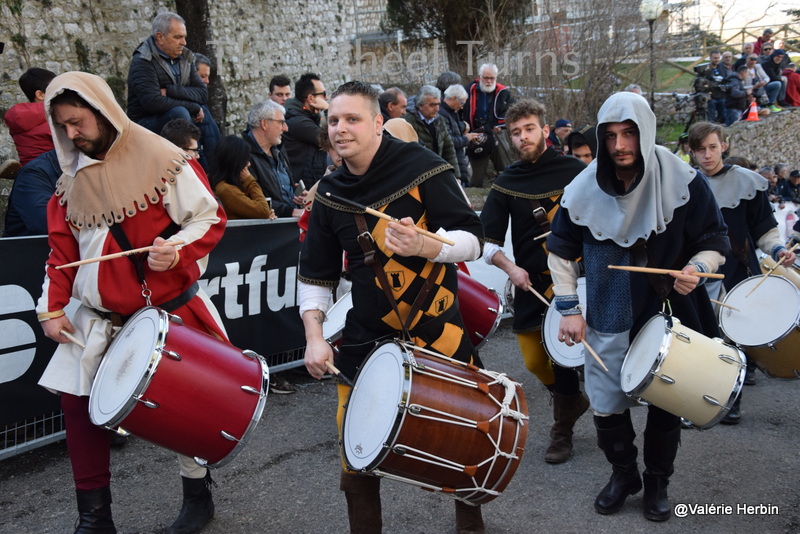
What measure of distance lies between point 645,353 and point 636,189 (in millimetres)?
737

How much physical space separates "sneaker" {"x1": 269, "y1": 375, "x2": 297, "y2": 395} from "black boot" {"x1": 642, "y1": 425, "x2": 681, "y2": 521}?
2.96 m

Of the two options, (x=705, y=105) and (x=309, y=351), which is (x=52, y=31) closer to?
(x=309, y=351)

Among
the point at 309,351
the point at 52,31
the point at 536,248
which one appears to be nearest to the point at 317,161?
the point at 536,248

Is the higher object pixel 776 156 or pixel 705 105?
pixel 705 105

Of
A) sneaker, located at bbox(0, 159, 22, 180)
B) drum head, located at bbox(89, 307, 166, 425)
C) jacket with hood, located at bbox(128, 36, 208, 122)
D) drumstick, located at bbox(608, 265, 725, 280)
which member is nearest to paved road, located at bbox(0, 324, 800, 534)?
drum head, located at bbox(89, 307, 166, 425)

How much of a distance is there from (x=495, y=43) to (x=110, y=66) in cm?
871

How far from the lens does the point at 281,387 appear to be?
627cm

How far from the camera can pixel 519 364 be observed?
278 inches

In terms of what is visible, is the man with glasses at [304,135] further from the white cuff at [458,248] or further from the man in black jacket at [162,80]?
the white cuff at [458,248]

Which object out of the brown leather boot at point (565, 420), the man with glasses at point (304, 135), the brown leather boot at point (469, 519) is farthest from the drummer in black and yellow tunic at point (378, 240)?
the man with glasses at point (304, 135)

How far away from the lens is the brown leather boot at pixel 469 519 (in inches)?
148

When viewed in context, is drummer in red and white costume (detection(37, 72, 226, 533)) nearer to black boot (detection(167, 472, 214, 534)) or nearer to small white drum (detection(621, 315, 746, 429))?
black boot (detection(167, 472, 214, 534))

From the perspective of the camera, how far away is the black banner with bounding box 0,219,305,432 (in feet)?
15.4

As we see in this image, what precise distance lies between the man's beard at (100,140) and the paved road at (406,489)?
185cm
